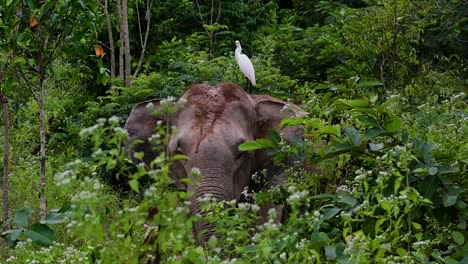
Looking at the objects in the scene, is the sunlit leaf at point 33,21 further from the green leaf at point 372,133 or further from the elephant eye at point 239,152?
the green leaf at point 372,133

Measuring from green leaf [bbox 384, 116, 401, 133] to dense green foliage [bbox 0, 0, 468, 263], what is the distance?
0.6 inches

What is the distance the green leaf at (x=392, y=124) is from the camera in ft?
18.4

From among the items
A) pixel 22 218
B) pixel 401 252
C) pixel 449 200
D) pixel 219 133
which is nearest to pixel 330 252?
pixel 401 252

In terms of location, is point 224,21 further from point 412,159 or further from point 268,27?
point 412,159

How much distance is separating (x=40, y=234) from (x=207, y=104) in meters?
4.15

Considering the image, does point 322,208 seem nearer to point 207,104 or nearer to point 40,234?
point 40,234

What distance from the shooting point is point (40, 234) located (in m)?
4.81

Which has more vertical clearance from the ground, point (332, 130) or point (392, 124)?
point (392, 124)

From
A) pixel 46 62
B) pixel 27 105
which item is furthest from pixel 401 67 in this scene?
pixel 46 62

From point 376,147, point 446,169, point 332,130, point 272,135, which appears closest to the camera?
point 446,169

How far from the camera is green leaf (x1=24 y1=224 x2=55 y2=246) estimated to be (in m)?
4.79

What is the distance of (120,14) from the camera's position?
48.0ft

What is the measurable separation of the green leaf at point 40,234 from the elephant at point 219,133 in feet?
10.4

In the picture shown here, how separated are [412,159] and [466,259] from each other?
21.4 inches
